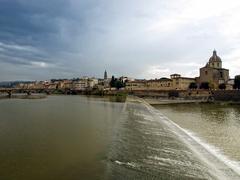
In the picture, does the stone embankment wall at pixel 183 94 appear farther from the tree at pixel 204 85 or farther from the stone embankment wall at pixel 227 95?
the tree at pixel 204 85

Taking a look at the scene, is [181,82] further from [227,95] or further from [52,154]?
[52,154]

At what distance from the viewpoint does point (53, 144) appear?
15586 millimetres

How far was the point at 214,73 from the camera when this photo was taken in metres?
123

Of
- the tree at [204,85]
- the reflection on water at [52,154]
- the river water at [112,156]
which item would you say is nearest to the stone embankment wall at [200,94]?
Answer: the tree at [204,85]

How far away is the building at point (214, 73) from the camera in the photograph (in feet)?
397

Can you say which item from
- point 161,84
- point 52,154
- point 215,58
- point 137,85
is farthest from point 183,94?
point 52,154

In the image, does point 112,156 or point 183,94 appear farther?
point 183,94

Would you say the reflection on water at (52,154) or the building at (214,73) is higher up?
the building at (214,73)

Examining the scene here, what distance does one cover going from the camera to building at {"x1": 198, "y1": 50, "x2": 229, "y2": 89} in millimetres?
121062

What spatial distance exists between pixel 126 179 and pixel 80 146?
6.29 metres

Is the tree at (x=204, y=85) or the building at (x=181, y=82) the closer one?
the tree at (x=204, y=85)

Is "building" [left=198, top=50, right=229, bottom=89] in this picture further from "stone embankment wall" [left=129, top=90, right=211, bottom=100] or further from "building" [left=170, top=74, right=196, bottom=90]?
"stone embankment wall" [left=129, top=90, right=211, bottom=100]

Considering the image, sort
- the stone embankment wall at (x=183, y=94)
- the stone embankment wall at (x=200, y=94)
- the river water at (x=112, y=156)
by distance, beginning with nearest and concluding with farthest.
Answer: the river water at (x=112, y=156)
the stone embankment wall at (x=200, y=94)
the stone embankment wall at (x=183, y=94)

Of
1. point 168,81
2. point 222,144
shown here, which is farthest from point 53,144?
point 168,81
